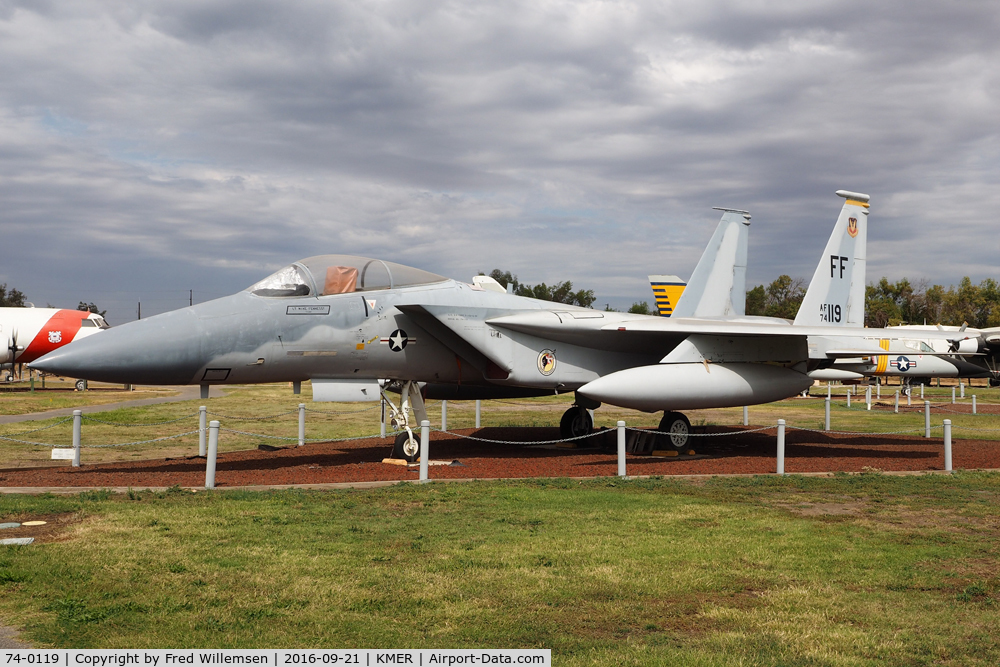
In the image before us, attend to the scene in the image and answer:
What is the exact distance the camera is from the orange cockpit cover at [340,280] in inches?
431

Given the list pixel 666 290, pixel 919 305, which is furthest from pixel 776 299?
pixel 666 290

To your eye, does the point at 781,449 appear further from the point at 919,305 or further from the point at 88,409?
the point at 919,305

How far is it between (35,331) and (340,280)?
26362 mm

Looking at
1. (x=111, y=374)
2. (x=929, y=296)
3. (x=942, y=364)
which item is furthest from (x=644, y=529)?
(x=929, y=296)

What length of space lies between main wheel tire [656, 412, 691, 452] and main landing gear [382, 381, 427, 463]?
4606 millimetres

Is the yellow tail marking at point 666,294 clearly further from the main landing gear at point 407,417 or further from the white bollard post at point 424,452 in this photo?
the white bollard post at point 424,452

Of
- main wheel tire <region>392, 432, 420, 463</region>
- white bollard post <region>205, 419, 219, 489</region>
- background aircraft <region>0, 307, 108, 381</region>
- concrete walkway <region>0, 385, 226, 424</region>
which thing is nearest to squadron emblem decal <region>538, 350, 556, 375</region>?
main wheel tire <region>392, 432, 420, 463</region>

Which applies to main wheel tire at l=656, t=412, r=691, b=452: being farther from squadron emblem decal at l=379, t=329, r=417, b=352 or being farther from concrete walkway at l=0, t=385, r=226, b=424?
concrete walkway at l=0, t=385, r=226, b=424

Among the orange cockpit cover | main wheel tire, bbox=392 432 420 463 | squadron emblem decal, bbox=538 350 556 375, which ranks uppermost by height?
the orange cockpit cover

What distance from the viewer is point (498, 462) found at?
12.6 meters

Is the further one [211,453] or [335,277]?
[335,277]

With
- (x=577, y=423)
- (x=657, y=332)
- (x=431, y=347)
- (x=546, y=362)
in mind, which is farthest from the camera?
(x=577, y=423)

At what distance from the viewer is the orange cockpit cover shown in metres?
10.9

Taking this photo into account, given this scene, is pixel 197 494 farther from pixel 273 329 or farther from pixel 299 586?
pixel 299 586
